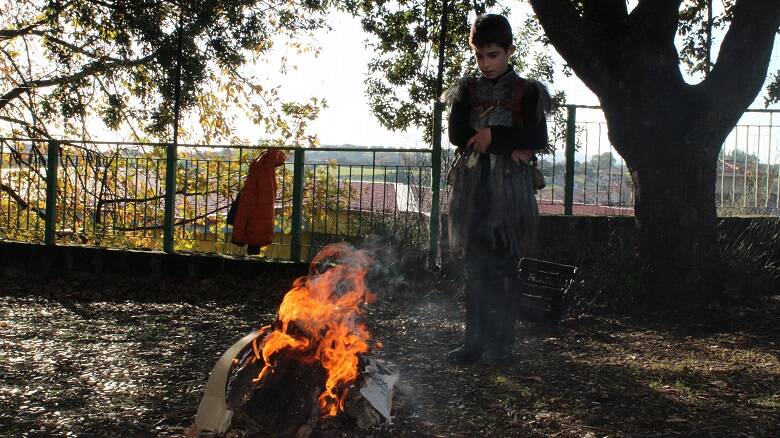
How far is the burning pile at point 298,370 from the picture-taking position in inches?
141

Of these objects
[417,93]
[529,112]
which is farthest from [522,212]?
[417,93]

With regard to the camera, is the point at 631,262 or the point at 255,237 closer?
the point at 631,262

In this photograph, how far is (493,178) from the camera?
15.3 feet

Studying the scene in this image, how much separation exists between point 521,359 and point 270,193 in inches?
179

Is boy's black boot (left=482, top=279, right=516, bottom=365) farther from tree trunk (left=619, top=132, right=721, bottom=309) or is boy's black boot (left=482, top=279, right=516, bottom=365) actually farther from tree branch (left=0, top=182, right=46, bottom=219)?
tree branch (left=0, top=182, right=46, bottom=219)

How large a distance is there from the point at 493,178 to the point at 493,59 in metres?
0.71

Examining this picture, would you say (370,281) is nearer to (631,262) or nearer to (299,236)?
(299,236)

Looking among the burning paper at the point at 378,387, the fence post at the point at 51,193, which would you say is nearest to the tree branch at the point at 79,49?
the fence post at the point at 51,193

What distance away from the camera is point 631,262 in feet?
24.3

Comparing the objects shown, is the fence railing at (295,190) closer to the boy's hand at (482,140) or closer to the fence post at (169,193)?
the fence post at (169,193)

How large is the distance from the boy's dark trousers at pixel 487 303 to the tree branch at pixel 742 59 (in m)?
3.65

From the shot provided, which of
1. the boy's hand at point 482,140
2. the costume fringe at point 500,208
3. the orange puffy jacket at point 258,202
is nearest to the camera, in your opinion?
the boy's hand at point 482,140

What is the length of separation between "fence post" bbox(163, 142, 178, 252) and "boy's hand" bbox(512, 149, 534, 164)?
6.01m

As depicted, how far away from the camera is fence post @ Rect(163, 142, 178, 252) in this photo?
962 centimetres
